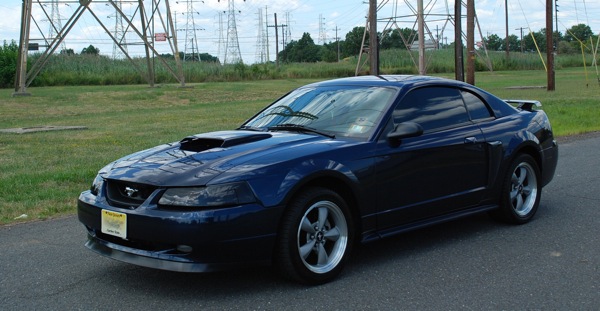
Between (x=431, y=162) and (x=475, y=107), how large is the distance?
1.03m

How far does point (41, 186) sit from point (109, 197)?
4580mm

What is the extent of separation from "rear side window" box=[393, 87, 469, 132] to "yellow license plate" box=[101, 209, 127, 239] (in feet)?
7.42

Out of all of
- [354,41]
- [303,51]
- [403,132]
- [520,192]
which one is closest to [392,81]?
[403,132]

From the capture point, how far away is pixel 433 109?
587 cm

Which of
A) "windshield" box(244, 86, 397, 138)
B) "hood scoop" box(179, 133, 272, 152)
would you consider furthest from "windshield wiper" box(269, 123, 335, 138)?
"hood scoop" box(179, 133, 272, 152)

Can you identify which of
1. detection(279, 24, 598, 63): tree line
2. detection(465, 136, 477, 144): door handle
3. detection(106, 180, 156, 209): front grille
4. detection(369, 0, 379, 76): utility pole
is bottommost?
detection(106, 180, 156, 209): front grille

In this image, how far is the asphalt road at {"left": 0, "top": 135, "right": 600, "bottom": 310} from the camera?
14.5ft

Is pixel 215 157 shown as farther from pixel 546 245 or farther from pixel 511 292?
pixel 546 245

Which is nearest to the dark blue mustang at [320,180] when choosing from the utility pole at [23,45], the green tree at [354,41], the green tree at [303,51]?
the utility pole at [23,45]

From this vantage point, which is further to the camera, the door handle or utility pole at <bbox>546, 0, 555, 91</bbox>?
utility pole at <bbox>546, 0, 555, 91</bbox>

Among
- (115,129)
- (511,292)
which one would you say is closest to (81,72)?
(115,129)

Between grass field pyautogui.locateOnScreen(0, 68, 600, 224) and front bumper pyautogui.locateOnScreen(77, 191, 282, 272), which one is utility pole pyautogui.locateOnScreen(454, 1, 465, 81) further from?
front bumper pyautogui.locateOnScreen(77, 191, 282, 272)

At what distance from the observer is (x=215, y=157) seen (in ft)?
15.5

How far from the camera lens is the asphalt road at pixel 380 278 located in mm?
4410
